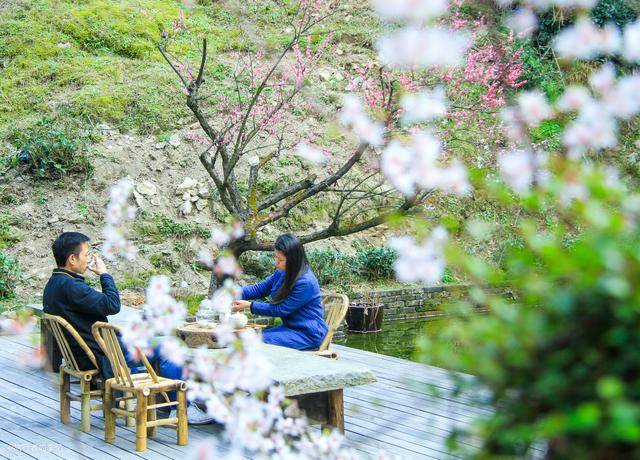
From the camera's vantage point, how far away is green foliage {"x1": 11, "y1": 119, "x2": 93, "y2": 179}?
11117 mm

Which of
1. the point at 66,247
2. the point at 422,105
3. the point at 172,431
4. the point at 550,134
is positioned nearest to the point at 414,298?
the point at 550,134

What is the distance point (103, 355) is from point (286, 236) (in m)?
1.41

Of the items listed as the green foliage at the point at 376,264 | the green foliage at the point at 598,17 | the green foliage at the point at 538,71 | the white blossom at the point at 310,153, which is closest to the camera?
the green foliage at the point at 376,264

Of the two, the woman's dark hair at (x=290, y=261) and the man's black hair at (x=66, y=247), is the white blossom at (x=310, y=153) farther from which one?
the man's black hair at (x=66, y=247)

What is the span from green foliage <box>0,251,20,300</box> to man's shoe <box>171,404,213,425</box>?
521cm

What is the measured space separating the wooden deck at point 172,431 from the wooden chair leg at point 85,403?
6cm

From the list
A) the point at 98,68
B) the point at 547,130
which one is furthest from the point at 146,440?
the point at 547,130

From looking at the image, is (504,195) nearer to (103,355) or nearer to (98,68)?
(103,355)

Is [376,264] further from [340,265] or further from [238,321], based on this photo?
[238,321]

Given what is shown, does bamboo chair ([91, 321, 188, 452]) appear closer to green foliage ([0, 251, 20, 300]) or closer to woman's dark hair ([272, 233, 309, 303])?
woman's dark hair ([272, 233, 309, 303])

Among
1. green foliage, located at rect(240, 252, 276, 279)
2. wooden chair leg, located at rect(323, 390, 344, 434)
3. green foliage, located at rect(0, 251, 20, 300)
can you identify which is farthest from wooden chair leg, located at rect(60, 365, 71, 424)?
green foliage, located at rect(240, 252, 276, 279)

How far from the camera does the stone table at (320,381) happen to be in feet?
12.4

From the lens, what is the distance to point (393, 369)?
6.37 m

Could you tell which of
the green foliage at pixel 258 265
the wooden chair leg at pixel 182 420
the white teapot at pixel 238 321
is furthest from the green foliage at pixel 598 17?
the wooden chair leg at pixel 182 420
